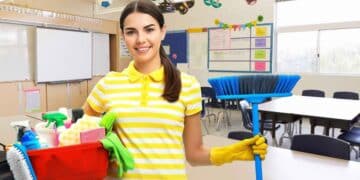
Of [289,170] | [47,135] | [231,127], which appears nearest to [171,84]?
[47,135]

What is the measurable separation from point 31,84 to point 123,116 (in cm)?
540

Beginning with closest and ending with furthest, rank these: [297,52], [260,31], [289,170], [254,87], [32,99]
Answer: [254,87], [289,170], [32,99], [297,52], [260,31]

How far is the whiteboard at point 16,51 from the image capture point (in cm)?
527

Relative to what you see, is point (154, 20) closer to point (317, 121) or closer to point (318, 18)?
point (317, 121)

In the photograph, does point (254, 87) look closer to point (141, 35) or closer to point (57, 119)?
point (141, 35)

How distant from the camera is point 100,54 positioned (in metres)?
7.07

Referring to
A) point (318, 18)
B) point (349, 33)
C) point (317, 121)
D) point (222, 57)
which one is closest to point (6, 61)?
point (222, 57)

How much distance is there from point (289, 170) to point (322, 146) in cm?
54

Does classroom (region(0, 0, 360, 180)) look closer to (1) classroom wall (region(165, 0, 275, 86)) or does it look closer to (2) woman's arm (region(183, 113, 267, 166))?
(1) classroom wall (region(165, 0, 275, 86))

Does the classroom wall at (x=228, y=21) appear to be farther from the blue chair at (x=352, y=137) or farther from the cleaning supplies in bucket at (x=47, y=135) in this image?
the cleaning supplies in bucket at (x=47, y=135)

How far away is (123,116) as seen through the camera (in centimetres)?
98

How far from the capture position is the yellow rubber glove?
1021 mm

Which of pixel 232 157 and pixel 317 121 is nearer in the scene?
pixel 232 157

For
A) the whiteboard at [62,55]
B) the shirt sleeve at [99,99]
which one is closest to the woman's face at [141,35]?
the shirt sleeve at [99,99]
